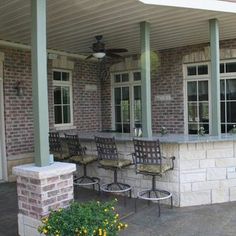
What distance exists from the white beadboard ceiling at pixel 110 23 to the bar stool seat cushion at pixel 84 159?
86.9 inches

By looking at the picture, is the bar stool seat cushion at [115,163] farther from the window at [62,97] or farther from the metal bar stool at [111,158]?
the window at [62,97]

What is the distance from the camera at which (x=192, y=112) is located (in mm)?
7074

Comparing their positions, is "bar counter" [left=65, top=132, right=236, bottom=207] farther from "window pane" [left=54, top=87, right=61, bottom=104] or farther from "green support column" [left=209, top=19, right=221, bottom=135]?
"window pane" [left=54, top=87, right=61, bottom=104]

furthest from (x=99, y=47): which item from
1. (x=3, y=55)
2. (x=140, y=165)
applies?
(x=140, y=165)

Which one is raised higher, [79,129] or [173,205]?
[79,129]

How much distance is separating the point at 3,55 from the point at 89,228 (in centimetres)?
450

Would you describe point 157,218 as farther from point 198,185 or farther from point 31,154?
point 31,154

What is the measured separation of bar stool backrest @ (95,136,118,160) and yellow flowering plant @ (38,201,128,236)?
1.76 metres

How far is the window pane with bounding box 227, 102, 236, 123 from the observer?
21.7 feet

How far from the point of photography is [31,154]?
255 inches

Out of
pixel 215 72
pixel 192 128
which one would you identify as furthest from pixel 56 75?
pixel 215 72

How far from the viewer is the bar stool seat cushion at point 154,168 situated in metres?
4.18

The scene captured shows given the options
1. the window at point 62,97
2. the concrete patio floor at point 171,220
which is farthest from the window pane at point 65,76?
the concrete patio floor at point 171,220

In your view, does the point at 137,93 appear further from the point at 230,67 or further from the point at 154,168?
the point at 154,168
